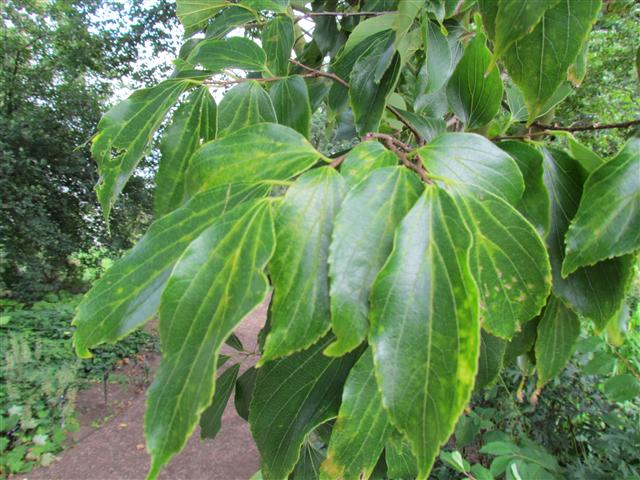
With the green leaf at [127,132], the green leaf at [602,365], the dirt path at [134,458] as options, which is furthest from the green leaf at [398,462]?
the dirt path at [134,458]

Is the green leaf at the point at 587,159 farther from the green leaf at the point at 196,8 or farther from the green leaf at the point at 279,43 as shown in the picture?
the green leaf at the point at 196,8

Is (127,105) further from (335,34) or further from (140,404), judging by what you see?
(140,404)

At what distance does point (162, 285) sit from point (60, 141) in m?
4.62

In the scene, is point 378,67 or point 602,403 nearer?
point 378,67

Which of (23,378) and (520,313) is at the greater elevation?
(520,313)

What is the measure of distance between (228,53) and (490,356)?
0.44 m

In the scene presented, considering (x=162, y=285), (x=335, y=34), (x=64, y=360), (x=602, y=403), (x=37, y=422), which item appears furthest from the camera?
(x=64, y=360)

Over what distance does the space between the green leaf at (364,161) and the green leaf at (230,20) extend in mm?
401

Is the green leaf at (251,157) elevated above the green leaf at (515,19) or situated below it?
below

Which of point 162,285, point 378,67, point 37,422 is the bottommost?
point 37,422

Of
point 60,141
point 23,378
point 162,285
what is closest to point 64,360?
point 23,378

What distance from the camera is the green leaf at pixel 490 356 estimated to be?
415 mm

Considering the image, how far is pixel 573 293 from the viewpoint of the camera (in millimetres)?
386

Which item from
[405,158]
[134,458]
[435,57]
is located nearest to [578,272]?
[405,158]
